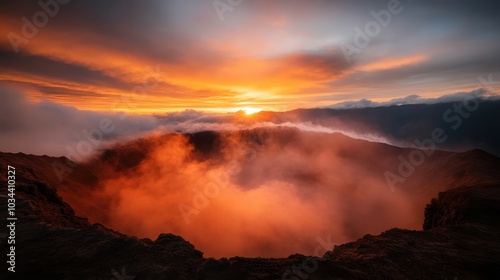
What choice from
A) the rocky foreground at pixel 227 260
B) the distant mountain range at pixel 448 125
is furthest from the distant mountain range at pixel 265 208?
the distant mountain range at pixel 448 125

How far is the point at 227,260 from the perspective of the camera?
8.27 metres

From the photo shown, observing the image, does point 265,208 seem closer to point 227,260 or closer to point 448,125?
point 227,260

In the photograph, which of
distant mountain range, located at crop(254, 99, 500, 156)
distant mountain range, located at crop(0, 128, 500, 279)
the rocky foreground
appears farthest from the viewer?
distant mountain range, located at crop(254, 99, 500, 156)

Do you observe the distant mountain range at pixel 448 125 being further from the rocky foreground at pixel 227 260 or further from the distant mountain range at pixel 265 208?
the rocky foreground at pixel 227 260

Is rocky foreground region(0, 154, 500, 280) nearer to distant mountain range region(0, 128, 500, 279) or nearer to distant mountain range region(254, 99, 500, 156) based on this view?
distant mountain range region(0, 128, 500, 279)

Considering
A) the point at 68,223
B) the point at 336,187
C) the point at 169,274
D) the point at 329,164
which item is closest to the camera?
the point at 169,274

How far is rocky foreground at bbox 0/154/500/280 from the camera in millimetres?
7641

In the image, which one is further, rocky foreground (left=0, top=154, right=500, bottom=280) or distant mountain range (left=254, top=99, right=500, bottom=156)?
distant mountain range (left=254, top=99, right=500, bottom=156)

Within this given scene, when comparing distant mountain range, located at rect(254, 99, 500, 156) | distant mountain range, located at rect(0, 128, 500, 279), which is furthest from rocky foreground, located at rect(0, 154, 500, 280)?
distant mountain range, located at rect(254, 99, 500, 156)

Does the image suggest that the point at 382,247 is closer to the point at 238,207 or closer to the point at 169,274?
the point at 169,274

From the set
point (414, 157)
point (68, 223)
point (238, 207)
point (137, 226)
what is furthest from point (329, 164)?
point (68, 223)

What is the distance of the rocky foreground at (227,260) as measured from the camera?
764cm

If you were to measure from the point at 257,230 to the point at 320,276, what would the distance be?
26305 mm

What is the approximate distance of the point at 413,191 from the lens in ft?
126
